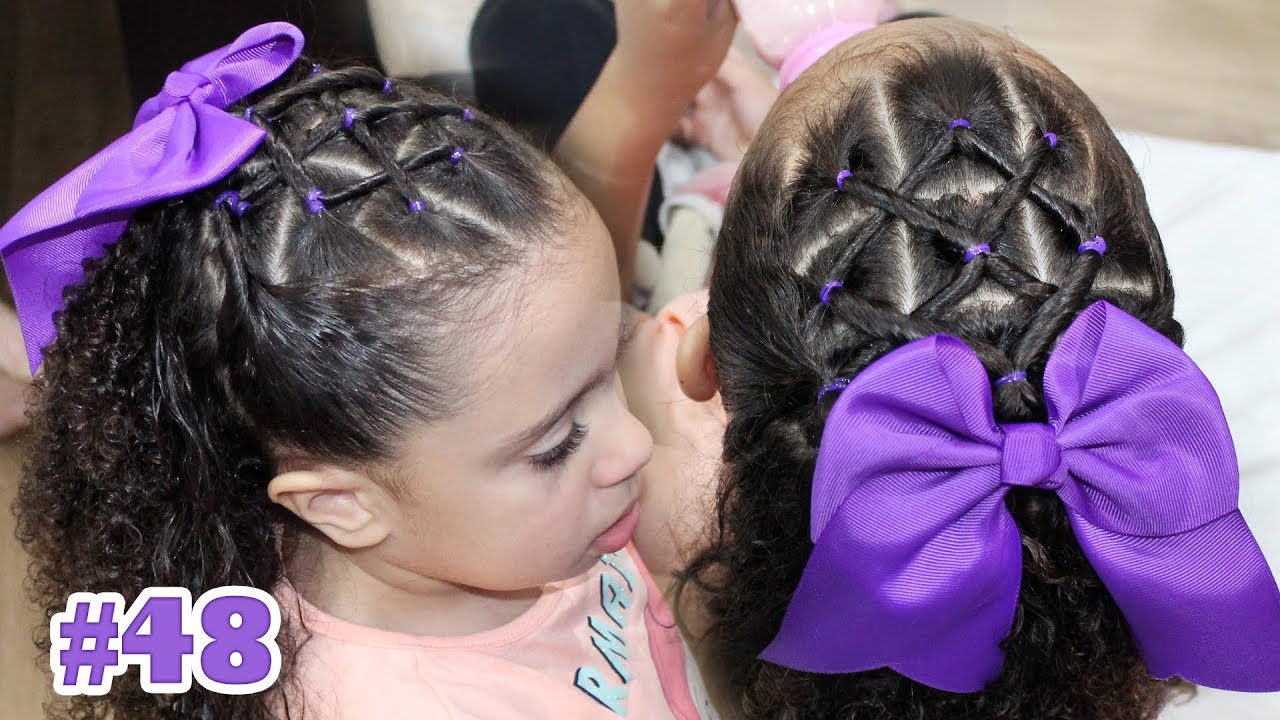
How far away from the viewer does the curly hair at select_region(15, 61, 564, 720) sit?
56cm

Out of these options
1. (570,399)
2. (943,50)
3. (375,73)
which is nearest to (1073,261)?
(943,50)

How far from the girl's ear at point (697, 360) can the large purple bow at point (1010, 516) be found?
7.6 inches

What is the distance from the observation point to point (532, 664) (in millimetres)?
734

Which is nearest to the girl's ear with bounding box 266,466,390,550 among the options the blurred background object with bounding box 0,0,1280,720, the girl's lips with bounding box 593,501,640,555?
the girl's lips with bounding box 593,501,640,555

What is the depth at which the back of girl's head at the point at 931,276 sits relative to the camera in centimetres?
50

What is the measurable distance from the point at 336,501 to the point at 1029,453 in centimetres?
38

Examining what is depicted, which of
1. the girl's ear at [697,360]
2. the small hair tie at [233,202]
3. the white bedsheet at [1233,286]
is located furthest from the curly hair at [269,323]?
the white bedsheet at [1233,286]

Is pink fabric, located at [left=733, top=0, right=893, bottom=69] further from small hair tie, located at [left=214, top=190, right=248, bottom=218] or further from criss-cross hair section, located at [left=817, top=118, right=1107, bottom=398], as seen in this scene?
small hair tie, located at [left=214, top=190, right=248, bottom=218]

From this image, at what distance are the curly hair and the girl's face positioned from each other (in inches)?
0.7

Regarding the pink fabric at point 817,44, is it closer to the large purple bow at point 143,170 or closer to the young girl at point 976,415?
the young girl at point 976,415

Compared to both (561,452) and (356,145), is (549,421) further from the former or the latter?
(356,145)

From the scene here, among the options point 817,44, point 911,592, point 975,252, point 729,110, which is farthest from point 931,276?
point 729,110

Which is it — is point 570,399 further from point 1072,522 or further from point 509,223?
point 1072,522

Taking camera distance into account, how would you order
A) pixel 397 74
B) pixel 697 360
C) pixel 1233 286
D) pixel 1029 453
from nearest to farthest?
pixel 1029 453 → pixel 697 360 → pixel 1233 286 → pixel 397 74
